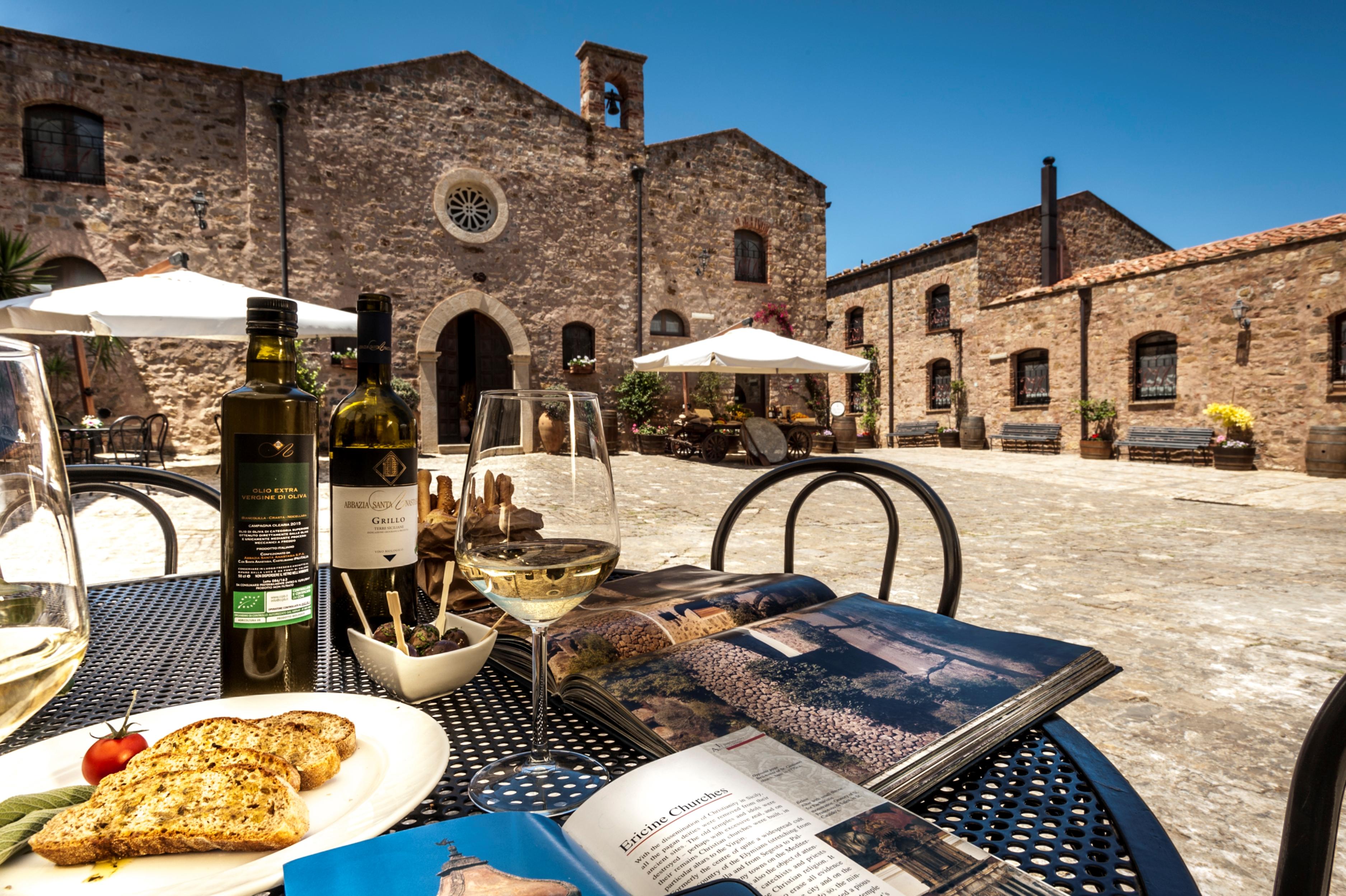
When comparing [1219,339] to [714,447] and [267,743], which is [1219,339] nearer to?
[714,447]

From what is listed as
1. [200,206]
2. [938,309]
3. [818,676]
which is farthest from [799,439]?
[818,676]

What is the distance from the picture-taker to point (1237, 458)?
12.5 meters

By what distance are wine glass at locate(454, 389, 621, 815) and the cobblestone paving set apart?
1746 mm

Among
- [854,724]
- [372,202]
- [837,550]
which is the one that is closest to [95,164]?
[372,202]

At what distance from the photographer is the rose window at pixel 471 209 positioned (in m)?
12.7

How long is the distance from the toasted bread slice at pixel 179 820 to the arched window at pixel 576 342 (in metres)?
13.2

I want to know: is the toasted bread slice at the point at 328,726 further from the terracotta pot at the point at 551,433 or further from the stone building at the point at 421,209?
the stone building at the point at 421,209

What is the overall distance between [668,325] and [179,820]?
1416 cm

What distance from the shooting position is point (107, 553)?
15.3 feet

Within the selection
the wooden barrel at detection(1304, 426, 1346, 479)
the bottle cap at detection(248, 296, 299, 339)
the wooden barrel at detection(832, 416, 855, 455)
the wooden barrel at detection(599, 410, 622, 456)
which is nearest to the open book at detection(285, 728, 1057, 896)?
the bottle cap at detection(248, 296, 299, 339)

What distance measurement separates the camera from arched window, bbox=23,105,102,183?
403 inches

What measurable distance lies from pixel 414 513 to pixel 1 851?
50cm

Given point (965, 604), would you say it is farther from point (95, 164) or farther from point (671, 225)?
point (95, 164)

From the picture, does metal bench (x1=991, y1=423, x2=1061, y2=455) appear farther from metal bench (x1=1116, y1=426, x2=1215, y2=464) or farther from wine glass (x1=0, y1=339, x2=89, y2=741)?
wine glass (x1=0, y1=339, x2=89, y2=741)
